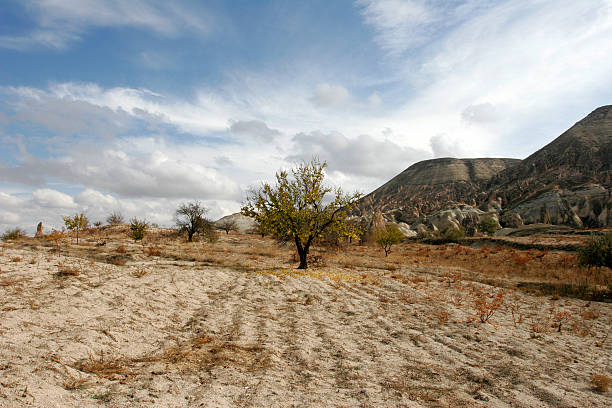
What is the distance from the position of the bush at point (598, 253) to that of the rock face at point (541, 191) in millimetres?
39822

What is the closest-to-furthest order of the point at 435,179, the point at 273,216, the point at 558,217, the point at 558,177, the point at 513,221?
the point at 273,216
the point at 558,217
the point at 513,221
the point at 558,177
the point at 435,179

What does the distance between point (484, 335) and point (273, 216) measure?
11.9 metres

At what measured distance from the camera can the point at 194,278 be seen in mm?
12508

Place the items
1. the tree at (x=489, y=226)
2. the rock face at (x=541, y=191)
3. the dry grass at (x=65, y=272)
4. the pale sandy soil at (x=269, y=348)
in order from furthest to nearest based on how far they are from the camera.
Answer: the rock face at (x=541, y=191) → the tree at (x=489, y=226) → the dry grass at (x=65, y=272) → the pale sandy soil at (x=269, y=348)

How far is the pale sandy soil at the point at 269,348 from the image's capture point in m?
4.20

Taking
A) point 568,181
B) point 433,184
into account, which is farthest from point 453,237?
point 433,184

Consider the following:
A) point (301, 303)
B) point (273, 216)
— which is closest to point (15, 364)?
point (301, 303)

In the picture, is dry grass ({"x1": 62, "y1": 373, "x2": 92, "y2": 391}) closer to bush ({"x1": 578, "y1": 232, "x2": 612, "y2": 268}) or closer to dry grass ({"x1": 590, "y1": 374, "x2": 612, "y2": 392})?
dry grass ({"x1": 590, "y1": 374, "x2": 612, "y2": 392})

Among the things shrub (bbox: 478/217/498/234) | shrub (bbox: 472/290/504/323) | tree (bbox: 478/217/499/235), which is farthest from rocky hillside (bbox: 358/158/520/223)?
shrub (bbox: 472/290/504/323)

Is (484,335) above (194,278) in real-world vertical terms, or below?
below

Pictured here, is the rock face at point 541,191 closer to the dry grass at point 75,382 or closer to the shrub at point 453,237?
the shrub at point 453,237

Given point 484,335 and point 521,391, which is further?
point 484,335

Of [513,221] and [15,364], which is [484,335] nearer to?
[15,364]

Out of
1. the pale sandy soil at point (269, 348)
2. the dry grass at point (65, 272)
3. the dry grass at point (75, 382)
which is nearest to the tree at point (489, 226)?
the pale sandy soil at point (269, 348)
